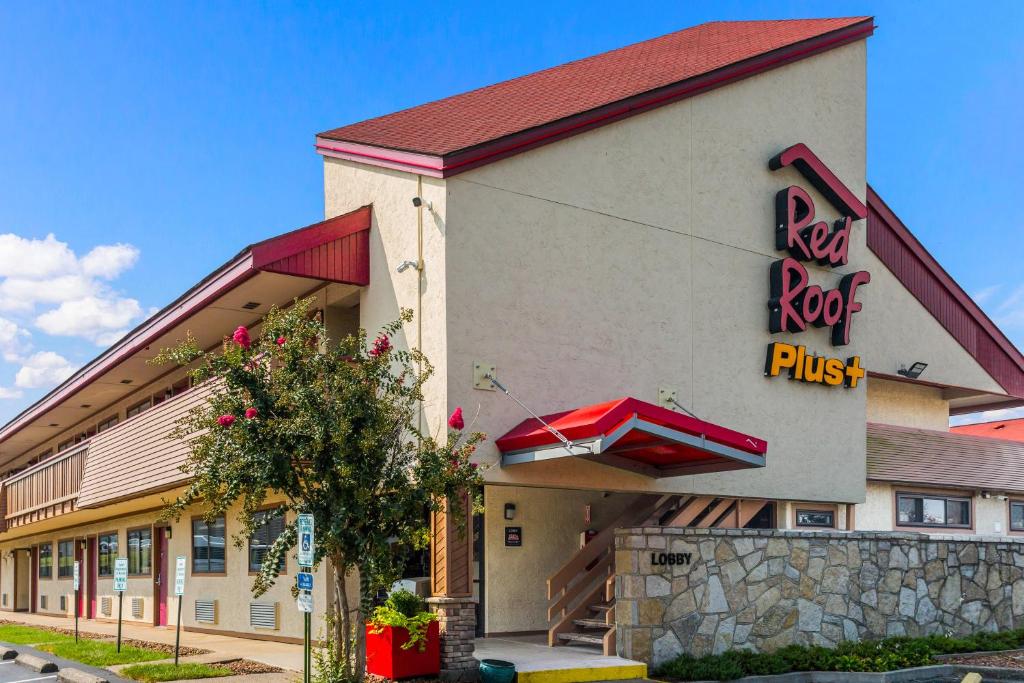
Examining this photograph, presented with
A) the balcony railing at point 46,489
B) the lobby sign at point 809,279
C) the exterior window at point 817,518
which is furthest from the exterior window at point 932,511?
the balcony railing at point 46,489

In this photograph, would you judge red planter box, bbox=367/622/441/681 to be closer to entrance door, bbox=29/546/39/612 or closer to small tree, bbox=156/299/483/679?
small tree, bbox=156/299/483/679

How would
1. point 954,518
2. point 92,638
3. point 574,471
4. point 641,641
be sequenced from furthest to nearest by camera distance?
point 954,518, point 92,638, point 574,471, point 641,641

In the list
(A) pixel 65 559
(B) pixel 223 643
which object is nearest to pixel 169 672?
(B) pixel 223 643

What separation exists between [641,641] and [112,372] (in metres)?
16.2

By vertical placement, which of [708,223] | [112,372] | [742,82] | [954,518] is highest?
[742,82]

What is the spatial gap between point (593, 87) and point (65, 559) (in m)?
26.2

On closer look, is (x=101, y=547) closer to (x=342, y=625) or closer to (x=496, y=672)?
(x=342, y=625)

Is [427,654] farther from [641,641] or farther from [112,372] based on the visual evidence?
[112,372]

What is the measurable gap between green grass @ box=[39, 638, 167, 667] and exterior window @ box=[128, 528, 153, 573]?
5654 millimetres

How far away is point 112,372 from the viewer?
2638 cm

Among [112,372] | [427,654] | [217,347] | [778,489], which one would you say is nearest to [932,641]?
[778,489]

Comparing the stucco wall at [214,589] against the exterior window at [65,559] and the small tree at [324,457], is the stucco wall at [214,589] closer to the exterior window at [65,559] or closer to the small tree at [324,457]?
the exterior window at [65,559]

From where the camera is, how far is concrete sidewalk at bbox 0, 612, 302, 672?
17031 mm

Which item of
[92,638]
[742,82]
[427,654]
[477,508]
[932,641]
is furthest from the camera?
[92,638]
